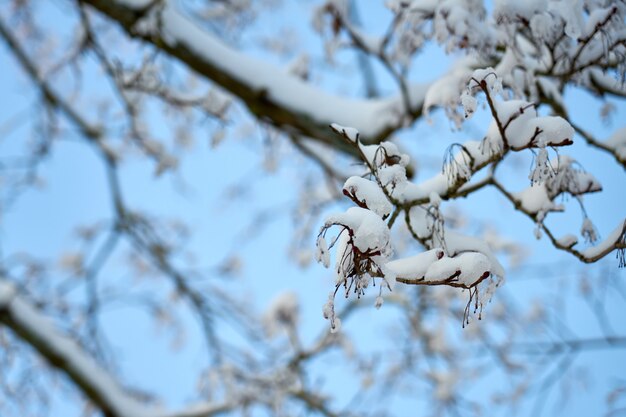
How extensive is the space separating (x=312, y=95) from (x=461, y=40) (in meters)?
1.23

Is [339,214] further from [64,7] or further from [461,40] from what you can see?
[64,7]

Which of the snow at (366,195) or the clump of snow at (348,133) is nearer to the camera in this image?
the snow at (366,195)

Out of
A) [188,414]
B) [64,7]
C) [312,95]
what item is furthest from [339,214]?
[64,7]

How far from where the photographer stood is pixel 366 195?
0.92 meters

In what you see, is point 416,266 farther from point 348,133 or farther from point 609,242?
point 609,242

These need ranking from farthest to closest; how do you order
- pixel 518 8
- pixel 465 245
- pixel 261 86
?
pixel 261 86 → pixel 518 8 → pixel 465 245

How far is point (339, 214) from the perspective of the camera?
871 millimetres

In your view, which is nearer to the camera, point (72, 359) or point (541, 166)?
point (541, 166)

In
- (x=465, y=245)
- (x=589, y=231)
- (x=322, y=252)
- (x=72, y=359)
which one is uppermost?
(x=322, y=252)

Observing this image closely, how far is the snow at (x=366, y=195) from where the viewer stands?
0.92 meters

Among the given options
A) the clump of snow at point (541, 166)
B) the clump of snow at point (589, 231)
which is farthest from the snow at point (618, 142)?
the clump of snow at point (541, 166)

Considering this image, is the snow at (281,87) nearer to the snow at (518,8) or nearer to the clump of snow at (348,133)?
the snow at (518,8)

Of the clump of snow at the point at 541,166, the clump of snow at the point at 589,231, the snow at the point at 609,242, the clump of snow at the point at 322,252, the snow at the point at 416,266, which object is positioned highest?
the clump of snow at the point at 541,166

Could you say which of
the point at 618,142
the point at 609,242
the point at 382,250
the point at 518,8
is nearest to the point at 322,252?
the point at 382,250
